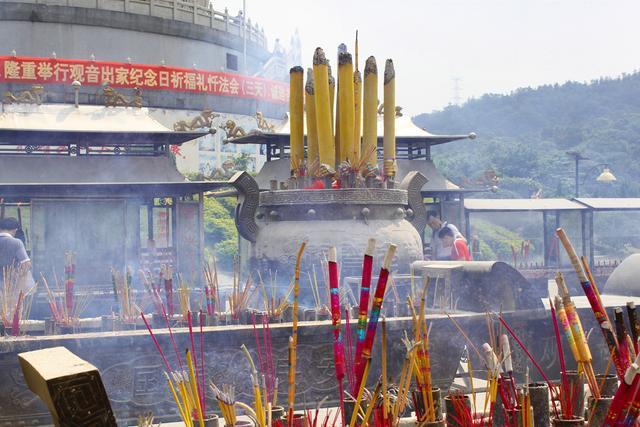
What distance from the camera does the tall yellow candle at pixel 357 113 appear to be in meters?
8.26

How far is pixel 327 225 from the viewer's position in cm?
784

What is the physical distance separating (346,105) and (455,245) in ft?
5.81

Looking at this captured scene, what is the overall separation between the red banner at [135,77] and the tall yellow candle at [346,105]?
13512 mm

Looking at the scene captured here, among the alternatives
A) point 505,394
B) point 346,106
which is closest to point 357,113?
point 346,106

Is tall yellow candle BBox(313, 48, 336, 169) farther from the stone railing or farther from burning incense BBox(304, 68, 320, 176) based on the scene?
the stone railing

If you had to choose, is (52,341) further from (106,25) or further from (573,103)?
(573,103)

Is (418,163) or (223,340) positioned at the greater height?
(418,163)

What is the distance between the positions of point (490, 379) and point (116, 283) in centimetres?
399

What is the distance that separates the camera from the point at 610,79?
4959 cm

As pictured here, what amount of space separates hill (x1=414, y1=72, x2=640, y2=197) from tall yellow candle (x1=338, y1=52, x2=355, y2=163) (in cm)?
1709

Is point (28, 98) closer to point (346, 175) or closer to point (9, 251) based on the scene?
point (9, 251)

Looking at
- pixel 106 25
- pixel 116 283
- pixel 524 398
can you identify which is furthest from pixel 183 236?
pixel 106 25

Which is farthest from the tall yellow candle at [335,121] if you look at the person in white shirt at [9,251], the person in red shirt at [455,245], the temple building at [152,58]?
the temple building at [152,58]

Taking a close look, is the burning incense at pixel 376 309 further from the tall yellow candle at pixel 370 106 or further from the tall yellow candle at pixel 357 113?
the tall yellow candle at pixel 370 106
